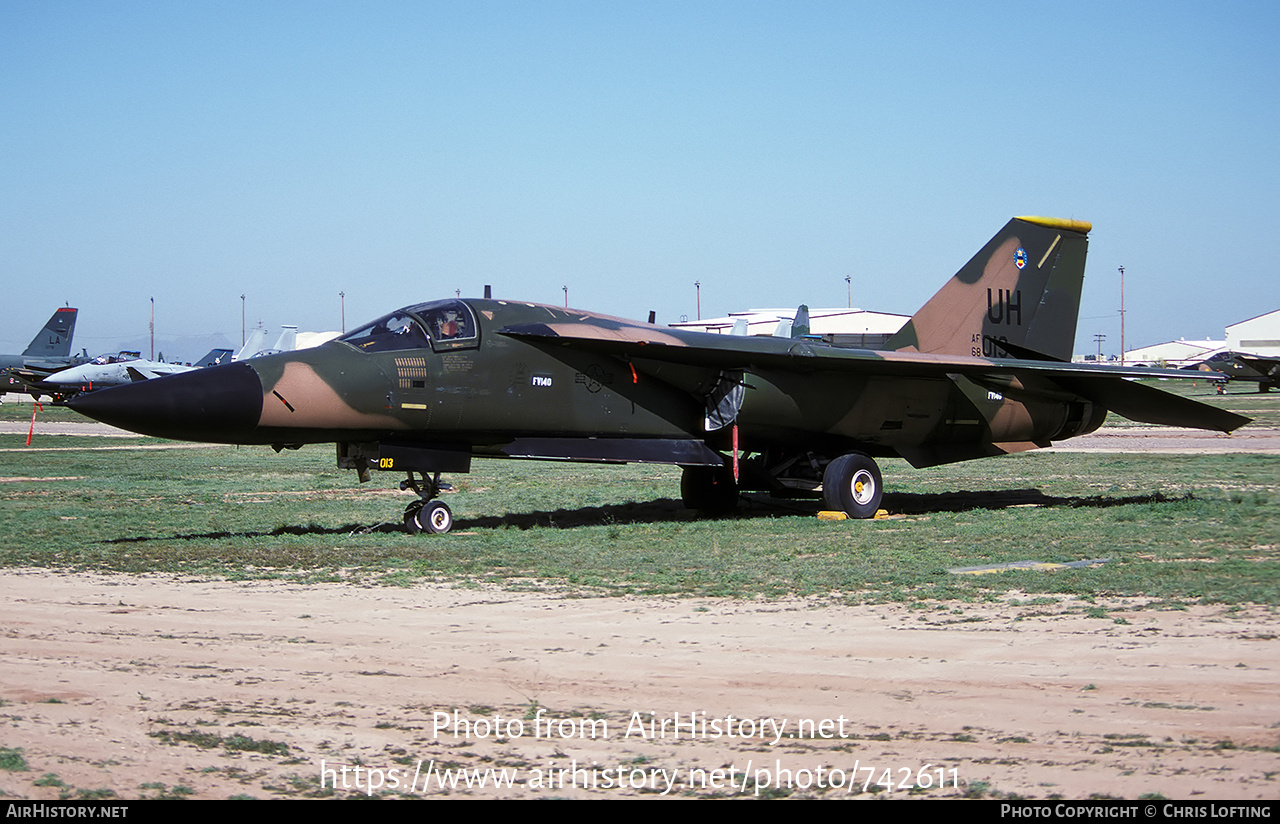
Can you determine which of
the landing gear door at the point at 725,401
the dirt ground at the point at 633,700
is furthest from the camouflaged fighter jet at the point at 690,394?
the dirt ground at the point at 633,700

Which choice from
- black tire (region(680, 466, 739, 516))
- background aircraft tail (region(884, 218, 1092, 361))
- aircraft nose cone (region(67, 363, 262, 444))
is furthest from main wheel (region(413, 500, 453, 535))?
background aircraft tail (region(884, 218, 1092, 361))

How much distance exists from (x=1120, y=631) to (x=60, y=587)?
860 centimetres

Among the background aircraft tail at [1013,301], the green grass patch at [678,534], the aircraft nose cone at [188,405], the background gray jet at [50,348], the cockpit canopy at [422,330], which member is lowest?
the green grass patch at [678,534]

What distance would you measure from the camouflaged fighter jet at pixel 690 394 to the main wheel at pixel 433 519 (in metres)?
0.02

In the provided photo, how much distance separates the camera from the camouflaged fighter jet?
1230 centimetres

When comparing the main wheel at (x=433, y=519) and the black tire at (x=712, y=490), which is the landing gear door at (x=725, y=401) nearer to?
the black tire at (x=712, y=490)

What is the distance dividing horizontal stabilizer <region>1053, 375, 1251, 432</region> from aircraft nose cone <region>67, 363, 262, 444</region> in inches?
422

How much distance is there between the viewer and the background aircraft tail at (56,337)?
2734 inches

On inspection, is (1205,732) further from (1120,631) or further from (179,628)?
(179,628)

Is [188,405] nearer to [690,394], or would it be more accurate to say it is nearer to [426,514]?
[426,514]

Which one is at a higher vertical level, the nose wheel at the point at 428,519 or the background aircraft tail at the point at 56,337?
the background aircraft tail at the point at 56,337

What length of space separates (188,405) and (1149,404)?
12783 mm

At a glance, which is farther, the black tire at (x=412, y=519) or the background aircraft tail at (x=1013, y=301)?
the background aircraft tail at (x=1013, y=301)

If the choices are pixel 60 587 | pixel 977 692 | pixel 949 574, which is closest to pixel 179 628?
pixel 60 587
